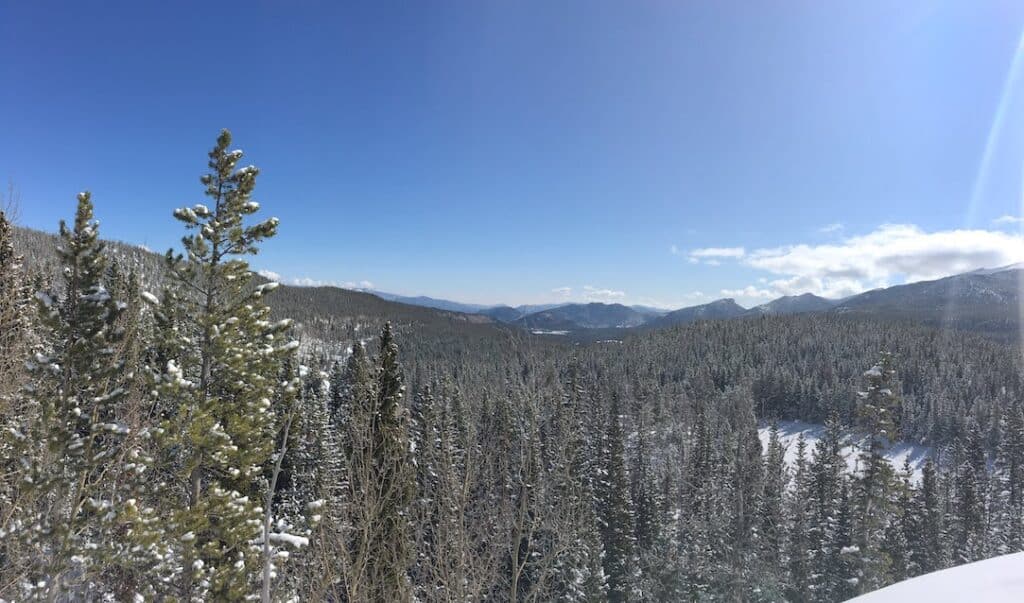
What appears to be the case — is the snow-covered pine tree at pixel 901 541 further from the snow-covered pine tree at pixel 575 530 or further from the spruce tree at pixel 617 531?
the snow-covered pine tree at pixel 575 530

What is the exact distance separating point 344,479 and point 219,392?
4587mm

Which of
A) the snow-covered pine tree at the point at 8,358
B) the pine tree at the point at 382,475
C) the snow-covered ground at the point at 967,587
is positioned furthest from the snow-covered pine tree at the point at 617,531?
the snow-covered ground at the point at 967,587

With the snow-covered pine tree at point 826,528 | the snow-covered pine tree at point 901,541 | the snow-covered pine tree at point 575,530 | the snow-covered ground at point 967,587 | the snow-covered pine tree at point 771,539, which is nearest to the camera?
the snow-covered ground at point 967,587

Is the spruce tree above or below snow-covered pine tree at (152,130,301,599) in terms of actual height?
→ below

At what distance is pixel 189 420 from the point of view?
10336 millimetres

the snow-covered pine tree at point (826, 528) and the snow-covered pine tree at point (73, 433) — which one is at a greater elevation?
the snow-covered pine tree at point (73, 433)

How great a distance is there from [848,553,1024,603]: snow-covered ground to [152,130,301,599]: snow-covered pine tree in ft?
34.1

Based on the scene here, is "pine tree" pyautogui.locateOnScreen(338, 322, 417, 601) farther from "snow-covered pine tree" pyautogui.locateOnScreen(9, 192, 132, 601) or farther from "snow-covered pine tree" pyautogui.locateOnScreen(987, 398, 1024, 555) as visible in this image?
"snow-covered pine tree" pyautogui.locateOnScreen(987, 398, 1024, 555)

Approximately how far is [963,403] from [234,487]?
121 metres

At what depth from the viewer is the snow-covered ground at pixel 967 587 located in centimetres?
377

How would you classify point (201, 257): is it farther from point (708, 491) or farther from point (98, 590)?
point (708, 491)

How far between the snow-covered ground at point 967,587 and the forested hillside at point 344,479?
18.8 ft

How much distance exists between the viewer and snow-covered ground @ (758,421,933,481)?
252 feet

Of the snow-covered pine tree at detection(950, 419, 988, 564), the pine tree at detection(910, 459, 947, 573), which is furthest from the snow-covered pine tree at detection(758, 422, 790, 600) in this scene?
the snow-covered pine tree at detection(950, 419, 988, 564)
